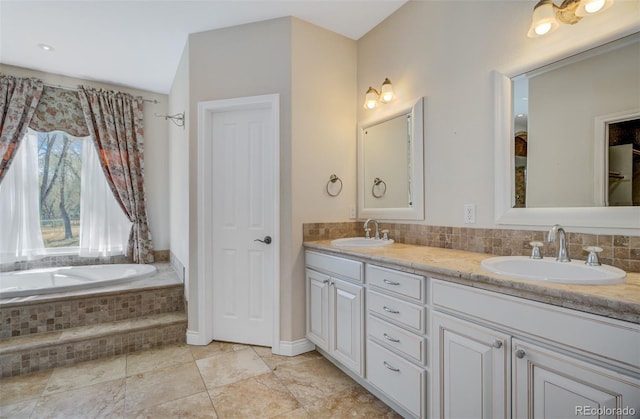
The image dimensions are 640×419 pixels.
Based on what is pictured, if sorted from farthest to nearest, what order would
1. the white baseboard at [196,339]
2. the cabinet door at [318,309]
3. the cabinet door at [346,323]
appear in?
the white baseboard at [196,339], the cabinet door at [318,309], the cabinet door at [346,323]

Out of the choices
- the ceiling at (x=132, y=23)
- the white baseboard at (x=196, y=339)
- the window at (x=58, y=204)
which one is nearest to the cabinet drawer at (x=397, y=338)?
the white baseboard at (x=196, y=339)

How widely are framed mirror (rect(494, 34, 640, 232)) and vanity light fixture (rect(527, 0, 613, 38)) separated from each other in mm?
159

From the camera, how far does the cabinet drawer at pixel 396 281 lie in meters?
1.44

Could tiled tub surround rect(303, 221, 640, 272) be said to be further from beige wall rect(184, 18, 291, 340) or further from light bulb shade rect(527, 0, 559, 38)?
light bulb shade rect(527, 0, 559, 38)

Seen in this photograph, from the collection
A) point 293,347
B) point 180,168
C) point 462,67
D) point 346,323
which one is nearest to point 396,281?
point 346,323

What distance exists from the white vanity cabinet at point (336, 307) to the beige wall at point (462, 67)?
696 millimetres

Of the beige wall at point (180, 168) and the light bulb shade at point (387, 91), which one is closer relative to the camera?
the light bulb shade at point (387, 91)

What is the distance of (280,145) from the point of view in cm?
233

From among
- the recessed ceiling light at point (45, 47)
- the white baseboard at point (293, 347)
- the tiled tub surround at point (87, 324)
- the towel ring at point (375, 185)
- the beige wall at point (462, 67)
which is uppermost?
the recessed ceiling light at point (45, 47)

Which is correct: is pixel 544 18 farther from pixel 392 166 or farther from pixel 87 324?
pixel 87 324

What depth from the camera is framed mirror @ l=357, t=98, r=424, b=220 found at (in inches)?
84.0

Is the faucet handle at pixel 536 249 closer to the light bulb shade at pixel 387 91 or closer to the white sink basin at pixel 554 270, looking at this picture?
the white sink basin at pixel 554 270

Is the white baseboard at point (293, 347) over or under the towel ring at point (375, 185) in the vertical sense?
under

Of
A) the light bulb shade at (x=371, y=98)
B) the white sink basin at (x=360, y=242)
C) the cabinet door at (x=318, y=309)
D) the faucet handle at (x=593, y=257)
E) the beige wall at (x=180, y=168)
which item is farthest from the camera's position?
the beige wall at (x=180, y=168)
